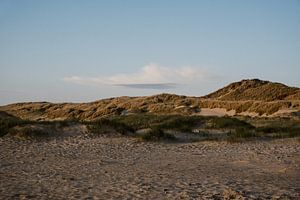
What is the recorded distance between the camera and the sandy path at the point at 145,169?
29.7 ft

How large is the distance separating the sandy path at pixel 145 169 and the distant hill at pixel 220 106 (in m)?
26.0

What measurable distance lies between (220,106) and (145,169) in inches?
1553

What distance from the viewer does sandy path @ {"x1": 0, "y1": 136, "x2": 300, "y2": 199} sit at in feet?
29.7

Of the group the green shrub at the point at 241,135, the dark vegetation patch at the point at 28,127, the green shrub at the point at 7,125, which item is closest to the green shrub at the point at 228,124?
the green shrub at the point at 241,135

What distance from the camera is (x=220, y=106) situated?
50781 mm

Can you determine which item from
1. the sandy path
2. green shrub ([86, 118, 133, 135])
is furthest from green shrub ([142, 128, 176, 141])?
green shrub ([86, 118, 133, 135])

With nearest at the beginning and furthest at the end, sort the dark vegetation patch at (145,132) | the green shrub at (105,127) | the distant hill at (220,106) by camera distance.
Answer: the dark vegetation patch at (145,132) → the green shrub at (105,127) → the distant hill at (220,106)

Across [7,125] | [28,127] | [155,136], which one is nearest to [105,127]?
[155,136]

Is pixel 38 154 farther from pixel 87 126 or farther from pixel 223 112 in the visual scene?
pixel 223 112

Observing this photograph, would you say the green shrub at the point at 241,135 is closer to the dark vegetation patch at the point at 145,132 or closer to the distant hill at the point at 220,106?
the dark vegetation patch at the point at 145,132

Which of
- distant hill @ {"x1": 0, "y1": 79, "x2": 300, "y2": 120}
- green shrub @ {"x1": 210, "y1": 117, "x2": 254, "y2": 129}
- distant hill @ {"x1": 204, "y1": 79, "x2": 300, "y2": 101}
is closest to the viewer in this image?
green shrub @ {"x1": 210, "y1": 117, "x2": 254, "y2": 129}

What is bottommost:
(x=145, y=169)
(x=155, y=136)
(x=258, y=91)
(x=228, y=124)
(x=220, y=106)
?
(x=145, y=169)

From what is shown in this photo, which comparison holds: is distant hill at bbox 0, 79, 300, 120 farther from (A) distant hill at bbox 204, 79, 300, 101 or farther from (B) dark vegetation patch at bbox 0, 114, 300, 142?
(B) dark vegetation patch at bbox 0, 114, 300, 142

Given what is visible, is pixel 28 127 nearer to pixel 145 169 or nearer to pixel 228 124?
pixel 145 169
